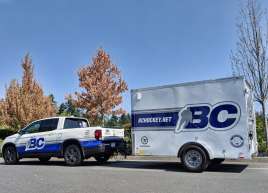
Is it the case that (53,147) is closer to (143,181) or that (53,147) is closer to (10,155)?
(10,155)

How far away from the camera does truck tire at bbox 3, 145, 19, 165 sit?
48.4 feet

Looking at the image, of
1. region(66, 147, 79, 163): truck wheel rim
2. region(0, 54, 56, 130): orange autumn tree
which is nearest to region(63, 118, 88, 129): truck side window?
region(66, 147, 79, 163): truck wheel rim

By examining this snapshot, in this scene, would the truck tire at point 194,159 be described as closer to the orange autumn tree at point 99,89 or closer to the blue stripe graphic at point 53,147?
the blue stripe graphic at point 53,147

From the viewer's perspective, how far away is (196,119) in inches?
437

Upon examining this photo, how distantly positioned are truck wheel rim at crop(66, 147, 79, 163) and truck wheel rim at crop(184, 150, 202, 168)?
4347 millimetres

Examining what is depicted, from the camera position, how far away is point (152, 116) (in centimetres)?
1191

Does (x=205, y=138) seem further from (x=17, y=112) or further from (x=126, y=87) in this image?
(x=17, y=112)

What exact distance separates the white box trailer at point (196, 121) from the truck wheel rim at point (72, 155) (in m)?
2.42

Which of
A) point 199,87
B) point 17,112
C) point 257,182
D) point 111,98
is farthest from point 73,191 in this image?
point 17,112

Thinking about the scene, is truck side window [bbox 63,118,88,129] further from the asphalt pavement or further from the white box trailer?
the white box trailer

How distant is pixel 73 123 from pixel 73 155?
4.73ft

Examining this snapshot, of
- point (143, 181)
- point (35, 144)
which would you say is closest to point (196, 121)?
point (143, 181)

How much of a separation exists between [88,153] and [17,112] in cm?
1381

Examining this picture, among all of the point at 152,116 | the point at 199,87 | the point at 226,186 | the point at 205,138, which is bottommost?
the point at 226,186
